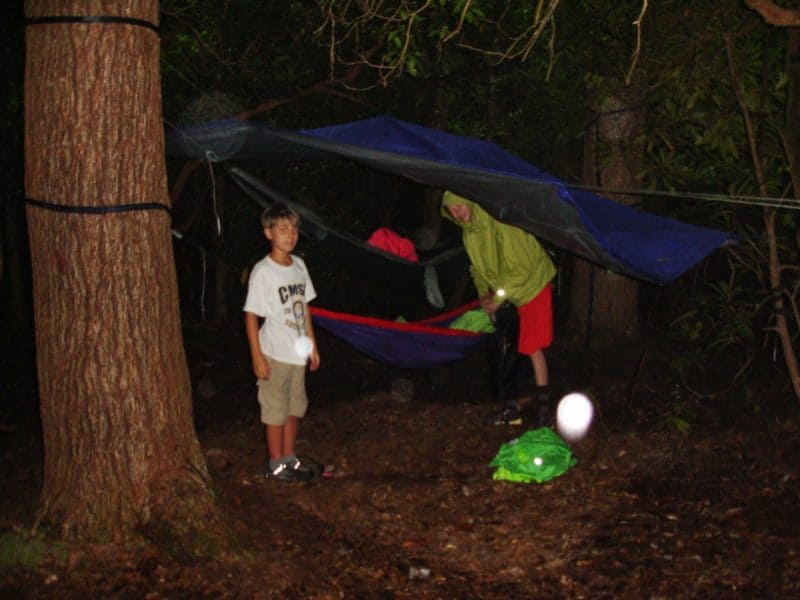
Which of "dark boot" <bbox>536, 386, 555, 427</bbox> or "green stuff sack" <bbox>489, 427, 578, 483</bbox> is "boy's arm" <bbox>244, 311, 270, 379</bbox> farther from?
"dark boot" <bbox>536, 386, 555, 427</bbox>

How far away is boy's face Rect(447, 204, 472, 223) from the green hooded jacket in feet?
0.06

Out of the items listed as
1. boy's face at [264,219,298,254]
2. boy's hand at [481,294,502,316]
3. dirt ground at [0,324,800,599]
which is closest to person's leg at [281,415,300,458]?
dirt ground at [0,324,800,599]

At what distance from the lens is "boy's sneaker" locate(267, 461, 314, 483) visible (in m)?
3.58

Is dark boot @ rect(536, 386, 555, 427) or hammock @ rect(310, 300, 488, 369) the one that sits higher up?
hammock @ rect(310, 300, 488, 369)

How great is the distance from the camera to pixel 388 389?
539 cm

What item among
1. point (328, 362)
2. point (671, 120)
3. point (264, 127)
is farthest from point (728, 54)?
point (328, 362)

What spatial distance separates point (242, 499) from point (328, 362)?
3121 millimetres

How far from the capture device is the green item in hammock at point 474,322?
4.65 meters

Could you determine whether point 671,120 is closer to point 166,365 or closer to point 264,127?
point 264,127

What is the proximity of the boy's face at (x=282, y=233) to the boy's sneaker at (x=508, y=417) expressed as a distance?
154 cm

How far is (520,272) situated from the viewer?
4.24 m

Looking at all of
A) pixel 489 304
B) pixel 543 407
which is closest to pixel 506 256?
pixel 489 304

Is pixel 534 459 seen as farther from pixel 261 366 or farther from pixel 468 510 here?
pixel 261 366

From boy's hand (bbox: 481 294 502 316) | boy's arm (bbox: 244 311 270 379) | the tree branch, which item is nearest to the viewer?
the tree branch
